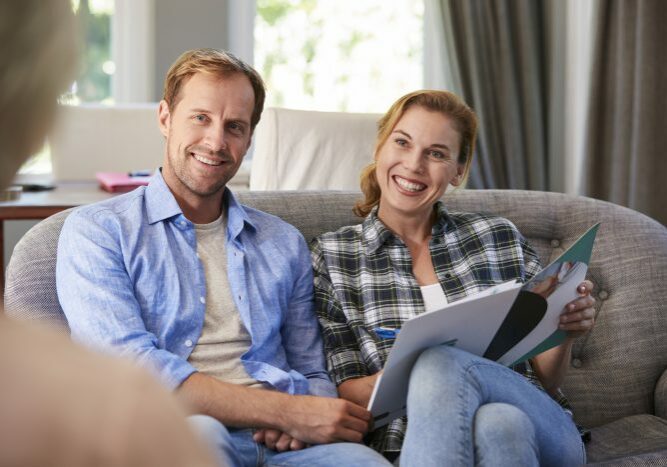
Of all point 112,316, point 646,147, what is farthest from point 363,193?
point 646,147

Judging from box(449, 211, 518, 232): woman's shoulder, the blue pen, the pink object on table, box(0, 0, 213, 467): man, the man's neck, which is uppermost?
box(0, 0, 213, 467): man

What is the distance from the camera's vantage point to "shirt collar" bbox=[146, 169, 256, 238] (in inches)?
72.7

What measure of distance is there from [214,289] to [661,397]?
1026 millimetres

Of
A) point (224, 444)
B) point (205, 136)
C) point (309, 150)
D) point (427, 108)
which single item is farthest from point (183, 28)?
point (224, 444)

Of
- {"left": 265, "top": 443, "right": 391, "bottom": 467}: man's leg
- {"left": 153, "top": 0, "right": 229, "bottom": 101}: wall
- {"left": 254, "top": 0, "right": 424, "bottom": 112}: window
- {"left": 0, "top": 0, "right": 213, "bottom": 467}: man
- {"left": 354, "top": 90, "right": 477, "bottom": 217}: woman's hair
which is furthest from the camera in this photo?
{"left": 254, "top": 0, "right": 424, "bottom": 112}: window

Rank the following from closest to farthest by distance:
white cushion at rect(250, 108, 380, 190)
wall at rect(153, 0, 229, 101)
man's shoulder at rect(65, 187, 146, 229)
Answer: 1. man's shoulder at rect(65, 187, 146, 229)
2. white cushion at rect(250, 108, 380, 190)
3. wall at rect(153, 0, 229, 101)

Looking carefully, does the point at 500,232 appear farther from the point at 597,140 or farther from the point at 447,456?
the point at 597,140

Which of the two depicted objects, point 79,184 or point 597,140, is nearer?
point 79,184

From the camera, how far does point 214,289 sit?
72.8 inches

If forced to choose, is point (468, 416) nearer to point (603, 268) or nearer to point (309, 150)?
point (603, 268)

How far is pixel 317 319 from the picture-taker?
1.96 meters

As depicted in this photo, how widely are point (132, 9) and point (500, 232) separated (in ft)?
9.98

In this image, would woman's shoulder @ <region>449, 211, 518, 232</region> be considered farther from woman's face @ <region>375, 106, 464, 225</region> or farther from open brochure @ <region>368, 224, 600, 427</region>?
open brochure @ <region>368, 224, 600, 427</region>

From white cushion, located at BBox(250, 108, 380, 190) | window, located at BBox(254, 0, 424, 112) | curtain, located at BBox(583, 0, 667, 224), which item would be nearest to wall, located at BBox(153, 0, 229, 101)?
window, located at BBox(254, 0, 424, 112)
